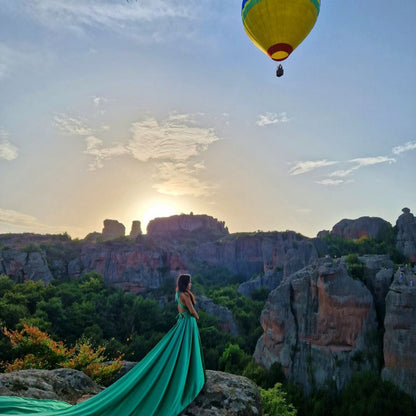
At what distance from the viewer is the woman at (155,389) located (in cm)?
381

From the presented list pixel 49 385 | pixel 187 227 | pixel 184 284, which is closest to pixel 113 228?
pixel 187 227

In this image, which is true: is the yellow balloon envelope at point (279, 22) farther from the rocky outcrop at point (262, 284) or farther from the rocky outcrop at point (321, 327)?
the rocky outcrop at point (262, 284)

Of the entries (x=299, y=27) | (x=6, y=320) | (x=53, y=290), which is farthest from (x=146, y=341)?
(x=299, y=27)

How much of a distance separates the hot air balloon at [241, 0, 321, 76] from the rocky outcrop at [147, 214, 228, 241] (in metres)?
→ 83.9

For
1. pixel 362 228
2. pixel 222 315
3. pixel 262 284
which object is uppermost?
pixel 362 228

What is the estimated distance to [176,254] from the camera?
60281mm

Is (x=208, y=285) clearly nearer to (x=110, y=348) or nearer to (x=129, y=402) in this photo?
(x=110, y=348)

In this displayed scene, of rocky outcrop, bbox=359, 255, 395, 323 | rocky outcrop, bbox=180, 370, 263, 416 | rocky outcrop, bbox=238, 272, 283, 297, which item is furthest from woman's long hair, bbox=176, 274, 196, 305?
rocky outcrop, bbox=238, 272, 283, 297

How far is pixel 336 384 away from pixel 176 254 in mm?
42191

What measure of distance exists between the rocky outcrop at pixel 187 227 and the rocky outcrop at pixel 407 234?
57.8 m

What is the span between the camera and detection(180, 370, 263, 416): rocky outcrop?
3678 mm

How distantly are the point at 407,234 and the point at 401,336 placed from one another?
30786 millimetres

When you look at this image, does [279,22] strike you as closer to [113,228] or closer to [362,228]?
[362,228]

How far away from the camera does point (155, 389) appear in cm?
399
